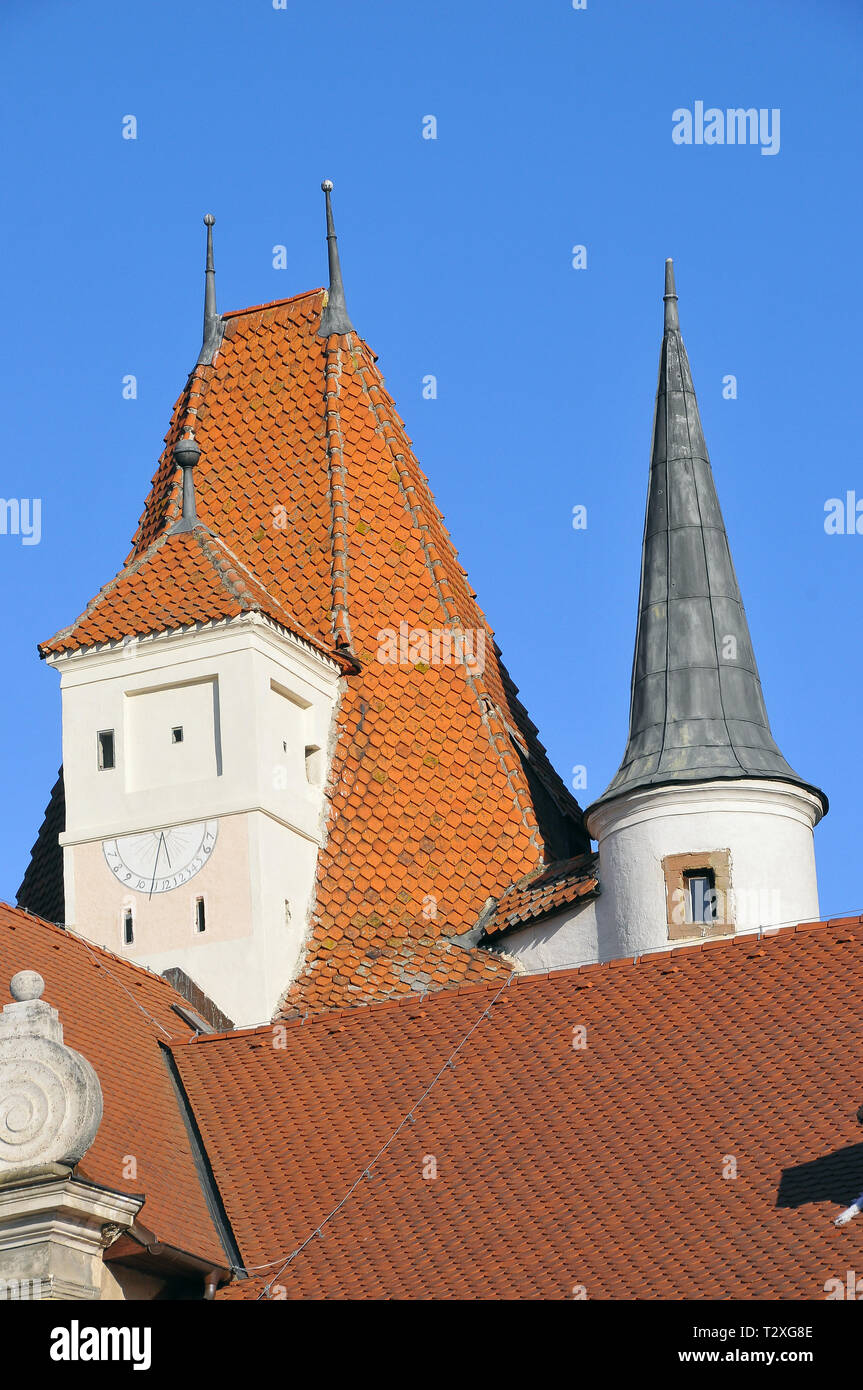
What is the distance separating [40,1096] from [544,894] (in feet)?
34.9

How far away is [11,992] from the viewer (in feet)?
88.7

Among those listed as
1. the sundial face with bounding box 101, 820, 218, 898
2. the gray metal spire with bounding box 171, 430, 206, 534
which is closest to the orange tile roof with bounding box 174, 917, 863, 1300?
the sundial face with bounding box 101, 820, 218, 898

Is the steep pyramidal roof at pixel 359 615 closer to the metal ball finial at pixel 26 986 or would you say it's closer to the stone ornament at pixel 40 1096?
the metal ball finial at pixel 26 986

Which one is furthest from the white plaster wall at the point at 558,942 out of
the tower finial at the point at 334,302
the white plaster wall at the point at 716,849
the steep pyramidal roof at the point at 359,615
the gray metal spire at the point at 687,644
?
the tower finial at the point at 334,302

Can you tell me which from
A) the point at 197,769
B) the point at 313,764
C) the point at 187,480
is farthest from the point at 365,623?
the point at 197,769

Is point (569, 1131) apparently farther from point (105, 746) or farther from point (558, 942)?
point (105, 746)

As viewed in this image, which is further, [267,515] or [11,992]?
[267,515]

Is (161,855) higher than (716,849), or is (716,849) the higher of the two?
(161,855)

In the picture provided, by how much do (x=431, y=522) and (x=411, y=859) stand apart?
5347 millimetres

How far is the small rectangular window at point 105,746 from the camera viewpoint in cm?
3575

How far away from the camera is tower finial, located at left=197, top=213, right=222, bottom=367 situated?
40.4 metres

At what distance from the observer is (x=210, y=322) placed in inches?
1598
